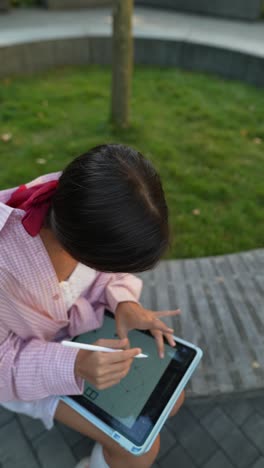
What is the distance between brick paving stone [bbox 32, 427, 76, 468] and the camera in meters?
1.69

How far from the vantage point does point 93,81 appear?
5141 millimetres

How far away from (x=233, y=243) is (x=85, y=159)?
74.7 inches

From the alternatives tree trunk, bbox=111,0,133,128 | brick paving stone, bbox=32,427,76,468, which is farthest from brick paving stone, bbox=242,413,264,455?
tree trunk, bbox=111,0,133,128

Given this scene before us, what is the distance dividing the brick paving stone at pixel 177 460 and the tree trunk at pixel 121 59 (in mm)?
3074

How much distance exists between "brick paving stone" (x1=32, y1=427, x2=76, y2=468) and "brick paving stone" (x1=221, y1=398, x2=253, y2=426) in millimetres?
770

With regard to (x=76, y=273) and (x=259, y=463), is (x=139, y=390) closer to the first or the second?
(x=76, y=273)

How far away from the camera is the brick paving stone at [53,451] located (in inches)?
66.7

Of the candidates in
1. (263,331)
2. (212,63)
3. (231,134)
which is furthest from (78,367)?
(212,63)

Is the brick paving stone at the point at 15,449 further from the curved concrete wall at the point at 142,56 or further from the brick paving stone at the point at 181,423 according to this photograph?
the curved concrete wall at the point at 142,56

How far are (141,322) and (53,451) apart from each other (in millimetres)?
764

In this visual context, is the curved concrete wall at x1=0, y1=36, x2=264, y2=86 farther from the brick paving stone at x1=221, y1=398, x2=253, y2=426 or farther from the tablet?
the tablet

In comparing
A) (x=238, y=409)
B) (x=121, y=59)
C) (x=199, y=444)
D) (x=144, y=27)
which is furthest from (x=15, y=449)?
(x=144, y=27)

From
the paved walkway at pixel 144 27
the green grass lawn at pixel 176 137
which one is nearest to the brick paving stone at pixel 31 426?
the green grass lawn at pixel 176 137

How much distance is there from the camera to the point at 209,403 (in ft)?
6.25
